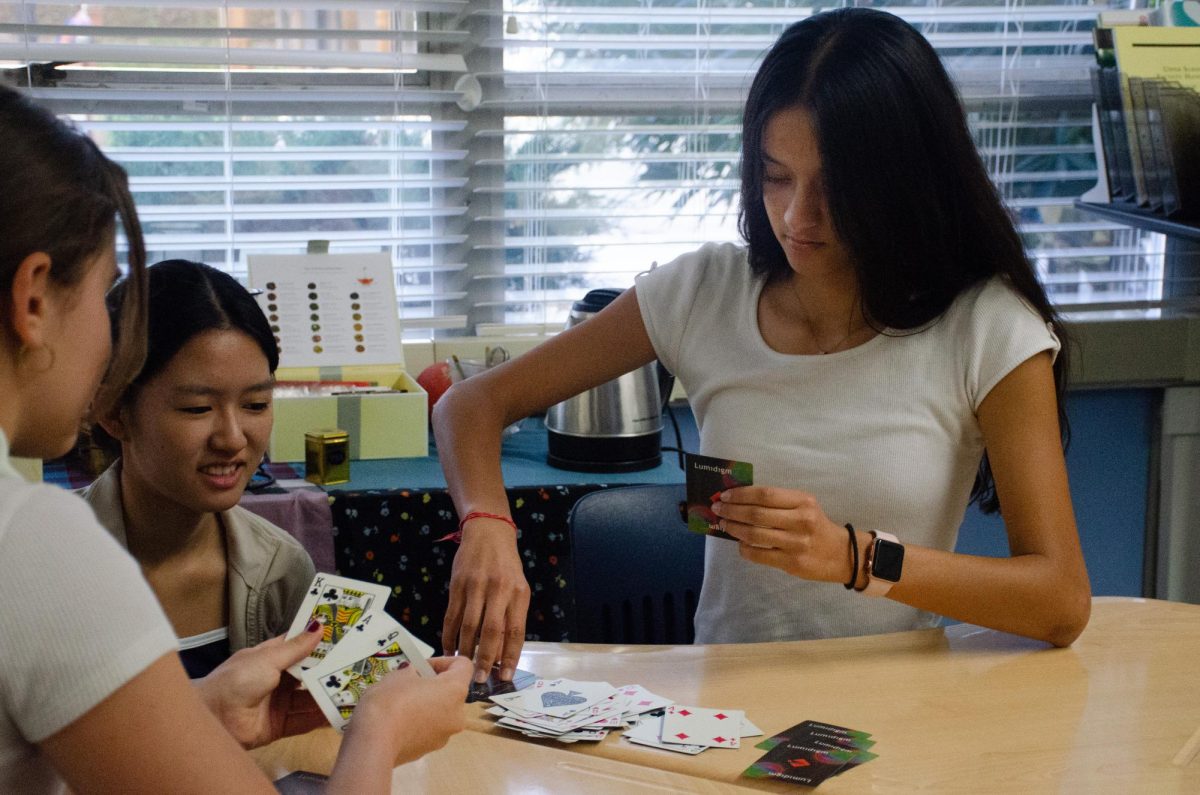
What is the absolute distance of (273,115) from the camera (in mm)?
3041

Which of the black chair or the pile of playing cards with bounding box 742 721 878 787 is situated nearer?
the pile of playing cards with bounding box 742 721 878 787

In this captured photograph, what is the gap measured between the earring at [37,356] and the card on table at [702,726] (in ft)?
2.41

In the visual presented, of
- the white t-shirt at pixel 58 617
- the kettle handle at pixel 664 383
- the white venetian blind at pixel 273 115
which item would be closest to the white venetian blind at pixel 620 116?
the white venetian blind at pixel 273 115

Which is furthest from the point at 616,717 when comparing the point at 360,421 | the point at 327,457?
the point at 360,421

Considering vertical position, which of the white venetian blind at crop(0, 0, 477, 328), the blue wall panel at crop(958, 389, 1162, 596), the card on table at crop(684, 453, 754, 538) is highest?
the white venetian blind at crop(0, 0, 477, 328)

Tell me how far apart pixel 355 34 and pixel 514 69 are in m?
0.39

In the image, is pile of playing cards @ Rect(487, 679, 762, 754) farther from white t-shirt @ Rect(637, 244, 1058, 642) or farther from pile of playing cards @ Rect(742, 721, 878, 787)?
white t-shirt @ Rect(637, 244, 1058, 642)

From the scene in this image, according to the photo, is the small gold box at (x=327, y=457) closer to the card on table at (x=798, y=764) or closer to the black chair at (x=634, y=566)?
the black chair at (x=634, y=566)

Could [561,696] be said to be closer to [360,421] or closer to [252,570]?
[252,570]

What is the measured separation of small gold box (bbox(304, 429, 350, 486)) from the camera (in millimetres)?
2457

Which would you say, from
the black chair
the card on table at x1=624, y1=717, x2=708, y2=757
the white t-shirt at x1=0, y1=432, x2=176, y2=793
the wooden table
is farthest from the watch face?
the white t-shirt at x1=0, y1=432, x2=176, y2=793

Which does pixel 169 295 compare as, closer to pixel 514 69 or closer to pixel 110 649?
pixel 110 649

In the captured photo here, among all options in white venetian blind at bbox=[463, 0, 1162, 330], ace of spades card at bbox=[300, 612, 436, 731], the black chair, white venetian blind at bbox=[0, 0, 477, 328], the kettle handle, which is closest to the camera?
ace of spades card at bbox=[300, 612, 436, 731]

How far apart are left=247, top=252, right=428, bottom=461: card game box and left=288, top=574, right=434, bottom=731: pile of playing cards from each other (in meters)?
1.30
